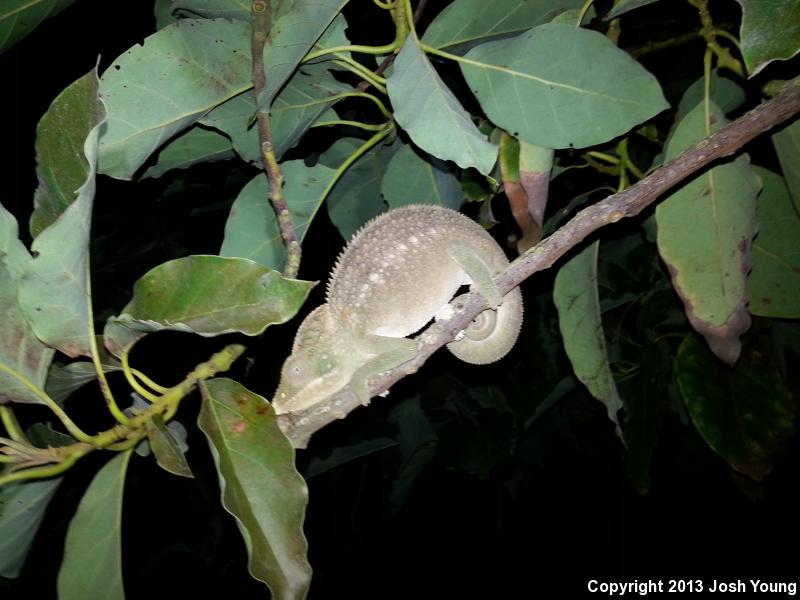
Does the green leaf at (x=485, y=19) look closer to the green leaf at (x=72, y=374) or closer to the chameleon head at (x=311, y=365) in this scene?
the chameleon head at (x=311, y=365)

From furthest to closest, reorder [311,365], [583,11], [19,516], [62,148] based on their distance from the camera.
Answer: [311,365] < [583,11] < [19,516] < [62,148]

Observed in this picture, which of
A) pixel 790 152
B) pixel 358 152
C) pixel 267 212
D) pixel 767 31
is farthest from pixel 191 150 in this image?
pixel 790 152

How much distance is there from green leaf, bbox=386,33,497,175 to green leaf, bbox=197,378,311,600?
0.61m

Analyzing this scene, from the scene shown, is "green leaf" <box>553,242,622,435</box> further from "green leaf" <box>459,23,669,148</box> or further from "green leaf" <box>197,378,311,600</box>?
"green leaf" <box>197,378,311,600</box>

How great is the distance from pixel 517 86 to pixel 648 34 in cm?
151

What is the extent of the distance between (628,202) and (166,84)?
0.97 m

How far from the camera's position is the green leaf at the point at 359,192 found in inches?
74.5

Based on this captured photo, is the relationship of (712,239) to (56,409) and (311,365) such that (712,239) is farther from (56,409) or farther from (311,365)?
(56,409)

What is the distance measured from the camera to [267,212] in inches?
62.7

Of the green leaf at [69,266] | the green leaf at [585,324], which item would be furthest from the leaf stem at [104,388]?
the green leaf at [585,324]

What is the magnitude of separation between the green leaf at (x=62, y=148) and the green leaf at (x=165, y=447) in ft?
1.49

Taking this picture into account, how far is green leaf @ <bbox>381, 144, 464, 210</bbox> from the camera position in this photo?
1.76 metres

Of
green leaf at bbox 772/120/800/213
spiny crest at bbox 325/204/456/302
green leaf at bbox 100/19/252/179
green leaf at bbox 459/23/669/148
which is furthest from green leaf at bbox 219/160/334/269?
green leaf at bbox 772/120/800/213

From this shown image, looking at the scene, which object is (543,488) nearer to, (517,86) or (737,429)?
(737,429)
